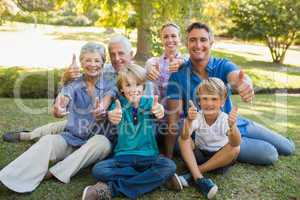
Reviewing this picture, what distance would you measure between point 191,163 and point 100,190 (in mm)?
808

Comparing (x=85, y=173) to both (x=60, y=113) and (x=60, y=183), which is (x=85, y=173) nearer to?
(x=60, y=183)

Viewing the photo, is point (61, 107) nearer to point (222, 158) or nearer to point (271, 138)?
point (222, 158)

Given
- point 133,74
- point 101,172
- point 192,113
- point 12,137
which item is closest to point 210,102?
point 192,113

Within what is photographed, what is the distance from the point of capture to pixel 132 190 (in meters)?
3.46

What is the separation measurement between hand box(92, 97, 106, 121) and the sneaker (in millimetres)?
991

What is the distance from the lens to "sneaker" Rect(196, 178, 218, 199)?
3416mm

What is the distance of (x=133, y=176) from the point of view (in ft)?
11.5

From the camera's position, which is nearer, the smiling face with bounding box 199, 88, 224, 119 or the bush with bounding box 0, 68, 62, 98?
the smiling face with bounding box 199, 88, 224, 119

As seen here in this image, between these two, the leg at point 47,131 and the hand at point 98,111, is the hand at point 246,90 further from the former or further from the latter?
the leg at point 47,131

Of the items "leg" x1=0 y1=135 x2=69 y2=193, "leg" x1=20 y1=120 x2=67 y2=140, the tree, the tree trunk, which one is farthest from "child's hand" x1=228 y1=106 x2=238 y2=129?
the tree

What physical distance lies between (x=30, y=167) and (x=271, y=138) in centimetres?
239

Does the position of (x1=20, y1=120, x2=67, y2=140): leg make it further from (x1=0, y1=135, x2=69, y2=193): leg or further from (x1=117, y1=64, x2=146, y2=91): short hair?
(x1=117, y1=64, x2=146, y2=91): short hair

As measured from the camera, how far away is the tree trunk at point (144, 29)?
38.6ft

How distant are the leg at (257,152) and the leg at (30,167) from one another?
1.73 meters
